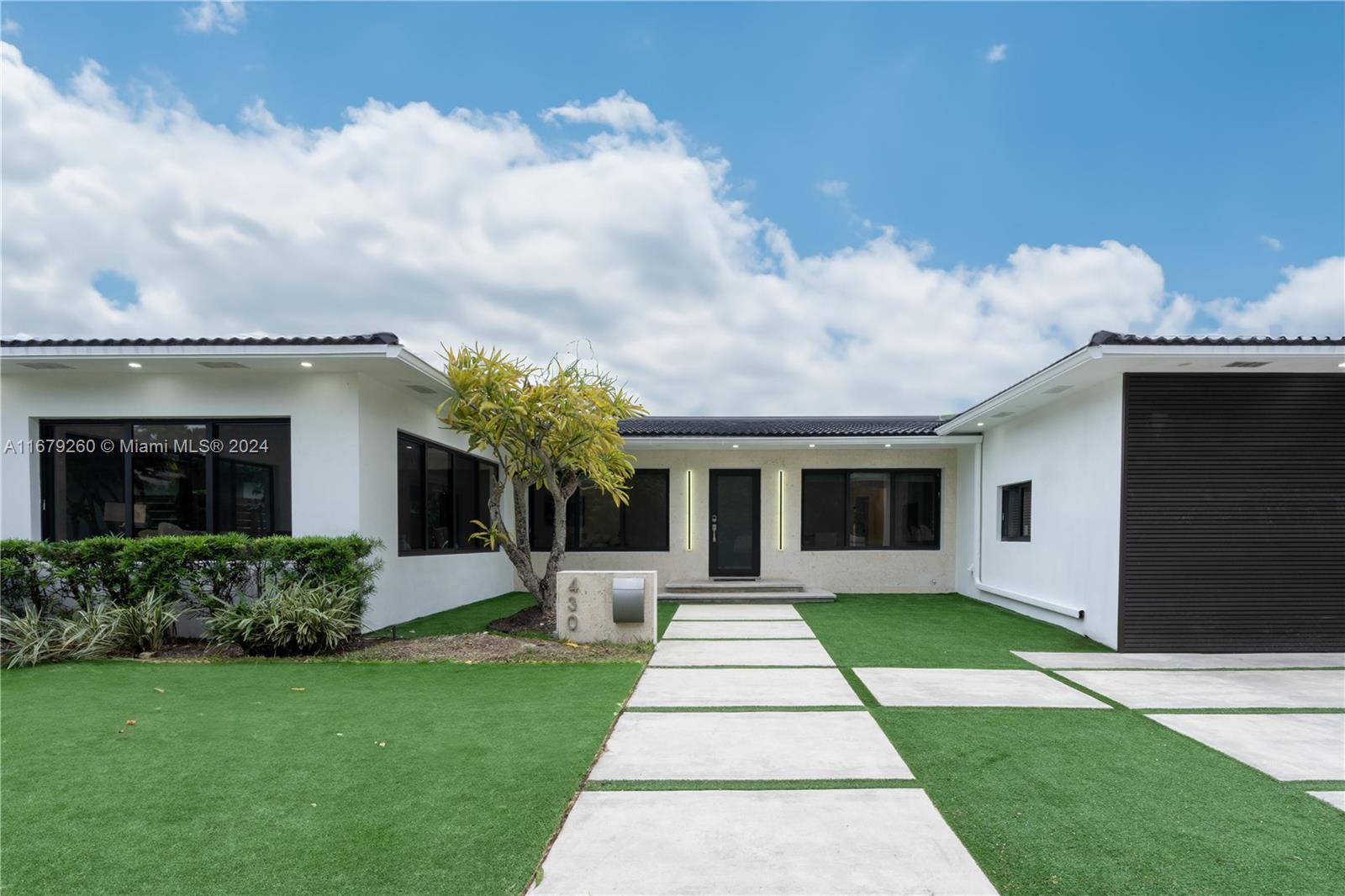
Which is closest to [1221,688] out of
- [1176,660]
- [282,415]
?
[1176,660]

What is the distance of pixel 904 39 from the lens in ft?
32.5

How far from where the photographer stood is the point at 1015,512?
33.4 ft

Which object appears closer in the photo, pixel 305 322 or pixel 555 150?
pixel 555 150

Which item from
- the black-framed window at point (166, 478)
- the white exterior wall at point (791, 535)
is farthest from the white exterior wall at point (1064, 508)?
the black-framed window at point (166, 478)

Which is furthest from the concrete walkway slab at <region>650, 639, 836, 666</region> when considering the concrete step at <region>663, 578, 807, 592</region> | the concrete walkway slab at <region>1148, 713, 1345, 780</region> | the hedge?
the concrete step at <region>663, 578, 807, 592</region>

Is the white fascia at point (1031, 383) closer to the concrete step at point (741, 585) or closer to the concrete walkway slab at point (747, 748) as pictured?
the concrete step at point (741, 585)

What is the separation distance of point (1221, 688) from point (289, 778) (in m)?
6.62

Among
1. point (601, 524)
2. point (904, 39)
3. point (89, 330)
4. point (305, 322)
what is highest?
point (904, 39)

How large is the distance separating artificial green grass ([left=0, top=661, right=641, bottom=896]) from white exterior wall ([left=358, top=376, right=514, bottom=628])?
2.32 metres

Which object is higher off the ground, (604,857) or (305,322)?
(305,322)

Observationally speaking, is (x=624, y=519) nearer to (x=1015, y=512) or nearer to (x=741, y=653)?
(x=741, y=653)

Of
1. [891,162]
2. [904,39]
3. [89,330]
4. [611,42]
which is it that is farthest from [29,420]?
[891,162]

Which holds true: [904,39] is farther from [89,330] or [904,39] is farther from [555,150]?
[89,330]

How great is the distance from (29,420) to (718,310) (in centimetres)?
1218
